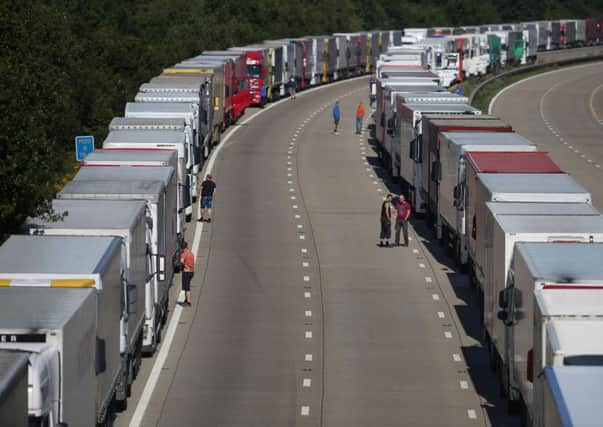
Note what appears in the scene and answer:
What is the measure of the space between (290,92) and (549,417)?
7166cm

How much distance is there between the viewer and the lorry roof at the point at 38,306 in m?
16.3

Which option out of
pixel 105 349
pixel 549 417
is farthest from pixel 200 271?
pixel 549 417

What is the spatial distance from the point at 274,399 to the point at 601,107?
2645 inches

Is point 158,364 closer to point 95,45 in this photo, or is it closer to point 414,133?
point 414,133

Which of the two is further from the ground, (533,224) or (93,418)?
(533,224)

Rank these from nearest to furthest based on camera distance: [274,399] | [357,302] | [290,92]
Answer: [274,399] < [357,302] < [290,92]

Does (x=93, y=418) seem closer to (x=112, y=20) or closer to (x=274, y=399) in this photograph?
(x=274, y=399)

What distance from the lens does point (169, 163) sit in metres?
33.5

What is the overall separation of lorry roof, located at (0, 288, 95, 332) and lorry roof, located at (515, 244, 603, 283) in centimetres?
638

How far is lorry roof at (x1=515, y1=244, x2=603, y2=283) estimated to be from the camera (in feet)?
66.8

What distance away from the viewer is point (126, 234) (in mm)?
22797

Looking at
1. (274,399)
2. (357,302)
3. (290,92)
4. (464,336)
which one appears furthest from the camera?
(290,92)

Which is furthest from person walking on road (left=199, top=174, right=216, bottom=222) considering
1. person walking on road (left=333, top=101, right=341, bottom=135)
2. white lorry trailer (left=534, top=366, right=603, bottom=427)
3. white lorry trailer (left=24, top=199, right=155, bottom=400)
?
white lorry trailer (left=534, top=366, right=603, bottom=427)

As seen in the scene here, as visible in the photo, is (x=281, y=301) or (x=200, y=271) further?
(x=200, y=271)
